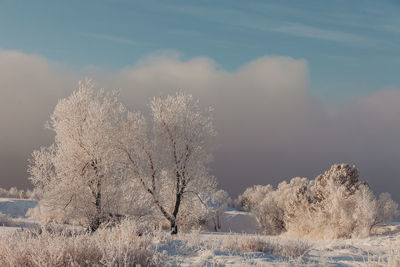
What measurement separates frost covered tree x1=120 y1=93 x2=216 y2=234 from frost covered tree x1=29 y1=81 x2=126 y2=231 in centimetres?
144

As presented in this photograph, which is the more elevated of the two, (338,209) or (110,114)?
(110,114)

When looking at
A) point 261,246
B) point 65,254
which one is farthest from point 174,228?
point 65,254

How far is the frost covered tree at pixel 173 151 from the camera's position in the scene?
55.0 feet

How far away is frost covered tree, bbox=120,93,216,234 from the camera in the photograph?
1675cm

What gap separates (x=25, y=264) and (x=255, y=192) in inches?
1823

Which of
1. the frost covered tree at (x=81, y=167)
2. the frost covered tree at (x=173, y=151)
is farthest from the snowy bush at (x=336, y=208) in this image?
the frost covered tree at (x=81, y=167)

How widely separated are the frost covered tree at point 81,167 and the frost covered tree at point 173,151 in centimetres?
144

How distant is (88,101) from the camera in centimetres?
1588

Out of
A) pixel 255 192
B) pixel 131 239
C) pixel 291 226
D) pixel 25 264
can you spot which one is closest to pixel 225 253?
pixel 131 239

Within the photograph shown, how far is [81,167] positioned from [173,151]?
13.4 ft

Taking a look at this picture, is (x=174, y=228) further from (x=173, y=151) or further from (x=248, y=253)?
(x=248, y=253)

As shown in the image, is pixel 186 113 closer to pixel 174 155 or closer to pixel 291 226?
pixel 174 155

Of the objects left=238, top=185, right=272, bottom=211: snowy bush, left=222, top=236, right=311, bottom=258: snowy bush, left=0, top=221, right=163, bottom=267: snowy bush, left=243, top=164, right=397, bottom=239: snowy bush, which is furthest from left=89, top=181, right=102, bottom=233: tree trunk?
left=238, top=185, right=272, bottom=211: snowy bush

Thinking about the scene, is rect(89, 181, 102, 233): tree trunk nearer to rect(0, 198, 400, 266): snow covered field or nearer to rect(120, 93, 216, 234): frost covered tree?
rect(120, 93, 216, 234): frost covered tree
